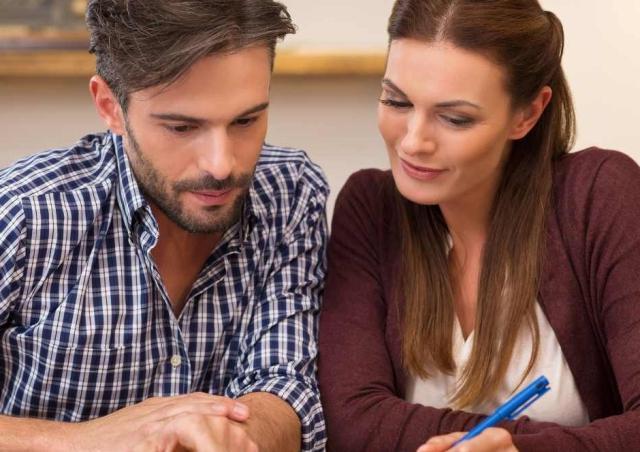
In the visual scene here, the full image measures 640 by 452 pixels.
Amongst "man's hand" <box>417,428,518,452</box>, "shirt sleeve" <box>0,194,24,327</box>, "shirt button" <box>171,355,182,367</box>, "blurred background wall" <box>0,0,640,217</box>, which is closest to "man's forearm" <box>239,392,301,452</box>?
"shirt button" <box>171,355,182,367</box>

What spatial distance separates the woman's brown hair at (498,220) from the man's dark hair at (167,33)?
9.1 inches

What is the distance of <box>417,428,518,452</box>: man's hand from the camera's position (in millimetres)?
1274

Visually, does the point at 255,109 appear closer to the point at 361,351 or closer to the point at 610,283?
the point at 361,351

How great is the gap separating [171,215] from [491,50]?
56cm

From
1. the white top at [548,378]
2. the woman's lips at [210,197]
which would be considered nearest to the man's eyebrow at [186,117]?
the woman's lips at [210,197]

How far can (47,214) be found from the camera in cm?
153

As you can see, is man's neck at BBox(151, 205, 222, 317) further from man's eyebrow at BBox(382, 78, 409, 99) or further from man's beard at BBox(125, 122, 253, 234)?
man's eyebrow at BBox(382, 78, 409, 99)

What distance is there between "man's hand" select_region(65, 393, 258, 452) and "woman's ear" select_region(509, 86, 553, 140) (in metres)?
0.62

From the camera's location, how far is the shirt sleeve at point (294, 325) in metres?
1.55

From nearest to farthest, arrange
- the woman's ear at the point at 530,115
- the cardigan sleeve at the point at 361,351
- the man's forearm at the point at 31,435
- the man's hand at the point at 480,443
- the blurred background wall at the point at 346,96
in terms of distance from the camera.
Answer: the man's hand at the point at 480,443 < the man's forearm at the point at 31,435 < the cardigan sleeve at the point at 361,351 < the woman's ear at the point at 530,115 < the blurred background wall at the point at 346,96

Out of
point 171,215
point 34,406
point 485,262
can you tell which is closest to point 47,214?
point 171,215

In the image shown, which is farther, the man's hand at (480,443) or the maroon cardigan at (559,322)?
→ the maroon cardigan at (559,322)

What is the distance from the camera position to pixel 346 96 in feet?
8.45

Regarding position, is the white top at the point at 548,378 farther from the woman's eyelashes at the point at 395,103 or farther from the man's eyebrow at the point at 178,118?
the man's eyebrow at the point at 178,118
